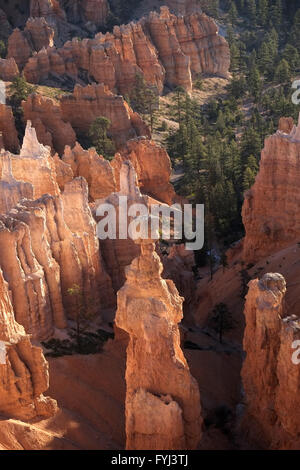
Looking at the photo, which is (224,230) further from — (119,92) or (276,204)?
(119,92)

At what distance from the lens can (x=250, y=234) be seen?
162 ft

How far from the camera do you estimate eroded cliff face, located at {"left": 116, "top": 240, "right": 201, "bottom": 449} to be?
24453mm

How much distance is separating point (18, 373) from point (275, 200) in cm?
2550

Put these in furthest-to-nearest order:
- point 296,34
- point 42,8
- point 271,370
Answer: point 296,34 < point 42,8 < point 271,370

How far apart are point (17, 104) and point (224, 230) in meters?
Result: 23.6

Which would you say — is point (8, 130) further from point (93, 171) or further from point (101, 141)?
point (93, 171)

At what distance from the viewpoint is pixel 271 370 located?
92.3ft

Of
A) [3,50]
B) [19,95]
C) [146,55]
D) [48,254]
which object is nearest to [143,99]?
[146,55]

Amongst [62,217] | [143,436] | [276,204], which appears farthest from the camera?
[276,204]

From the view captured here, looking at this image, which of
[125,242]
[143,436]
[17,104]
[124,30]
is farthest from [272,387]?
[124,30]

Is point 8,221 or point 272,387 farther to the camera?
point 8,221

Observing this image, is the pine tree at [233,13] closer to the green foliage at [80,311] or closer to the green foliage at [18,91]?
the green foliage at [18,91]

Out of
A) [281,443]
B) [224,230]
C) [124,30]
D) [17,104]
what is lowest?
[281,443]

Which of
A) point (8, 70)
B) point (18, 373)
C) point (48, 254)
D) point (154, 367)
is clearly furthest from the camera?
point (8, 70)
